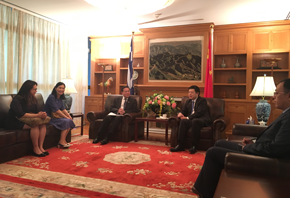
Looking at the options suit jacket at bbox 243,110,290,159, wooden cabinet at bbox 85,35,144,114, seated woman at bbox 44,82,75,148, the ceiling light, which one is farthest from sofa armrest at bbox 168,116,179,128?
wooden cabinet at bbox 85,35,144,114

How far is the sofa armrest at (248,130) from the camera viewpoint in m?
3.11

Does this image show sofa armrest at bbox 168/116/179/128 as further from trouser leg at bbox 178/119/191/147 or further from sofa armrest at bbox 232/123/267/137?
sofa armrest at bbox 232/123/267/137

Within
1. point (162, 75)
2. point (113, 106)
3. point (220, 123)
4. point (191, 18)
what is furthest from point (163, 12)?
point (220, 123)

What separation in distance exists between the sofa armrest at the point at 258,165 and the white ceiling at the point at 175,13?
3.57 meters

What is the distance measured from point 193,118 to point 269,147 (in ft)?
8.42

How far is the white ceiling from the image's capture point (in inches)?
177

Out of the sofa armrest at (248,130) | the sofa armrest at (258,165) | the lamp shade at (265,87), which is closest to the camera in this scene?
the sofa armrest at (258,165)

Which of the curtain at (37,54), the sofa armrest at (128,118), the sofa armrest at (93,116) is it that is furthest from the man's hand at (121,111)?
→ the curtain at (37,54)

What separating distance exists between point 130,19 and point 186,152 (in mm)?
3399

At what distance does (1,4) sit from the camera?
15.3 ft

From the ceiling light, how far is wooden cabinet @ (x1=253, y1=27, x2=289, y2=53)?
107 inches

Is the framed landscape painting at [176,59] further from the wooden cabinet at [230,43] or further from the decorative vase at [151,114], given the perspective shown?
the decorative vase at [151,114]

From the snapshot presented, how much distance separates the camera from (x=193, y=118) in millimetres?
4184

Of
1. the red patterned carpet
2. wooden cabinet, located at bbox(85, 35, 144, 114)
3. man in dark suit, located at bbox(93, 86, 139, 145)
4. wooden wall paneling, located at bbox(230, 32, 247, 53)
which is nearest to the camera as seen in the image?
the red patterned carpet
